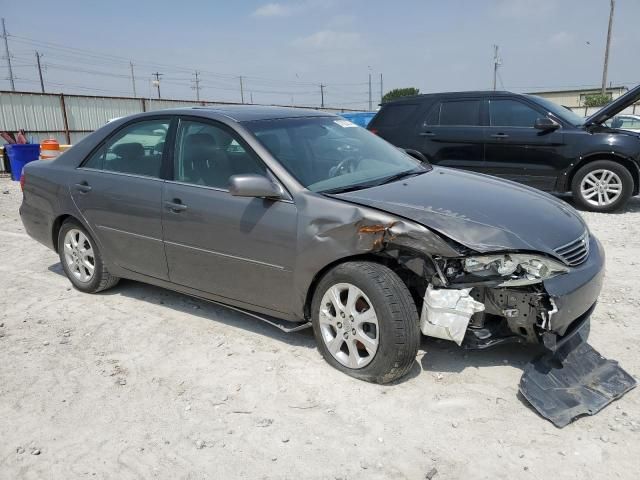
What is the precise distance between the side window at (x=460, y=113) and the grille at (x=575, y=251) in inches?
217

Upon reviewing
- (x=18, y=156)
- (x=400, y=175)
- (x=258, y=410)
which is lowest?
(x=258, y=410)

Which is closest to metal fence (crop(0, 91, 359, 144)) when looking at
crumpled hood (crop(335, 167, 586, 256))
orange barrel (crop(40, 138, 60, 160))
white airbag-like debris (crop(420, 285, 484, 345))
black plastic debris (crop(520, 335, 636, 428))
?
orange barrel (crop(40, 138, 60, 160))

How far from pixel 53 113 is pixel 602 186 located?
648 inches

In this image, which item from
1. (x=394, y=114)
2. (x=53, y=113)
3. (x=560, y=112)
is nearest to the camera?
(x=560, y=112)

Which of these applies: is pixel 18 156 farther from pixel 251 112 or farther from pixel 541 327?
pixel 541 327

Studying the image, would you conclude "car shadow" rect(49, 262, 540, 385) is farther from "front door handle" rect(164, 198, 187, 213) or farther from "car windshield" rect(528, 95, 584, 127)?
"car windshield" rect(528, 95, 584, 127)

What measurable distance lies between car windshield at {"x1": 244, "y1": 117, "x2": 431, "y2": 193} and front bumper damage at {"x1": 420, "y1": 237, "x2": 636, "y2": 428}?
108 cm

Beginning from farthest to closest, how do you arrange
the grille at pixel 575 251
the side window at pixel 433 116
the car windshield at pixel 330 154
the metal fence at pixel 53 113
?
the metal fence at pixel 53 113 < the side window at pixel 433 116 < the car windshield at pixel 330 154 < the grille at pixel 575 251

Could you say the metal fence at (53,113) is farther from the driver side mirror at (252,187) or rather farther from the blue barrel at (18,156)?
the driver side mirror at (252,187)

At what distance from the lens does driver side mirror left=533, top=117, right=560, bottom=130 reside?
26.0 ft

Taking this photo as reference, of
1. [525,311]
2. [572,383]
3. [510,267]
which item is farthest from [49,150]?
[572,383]

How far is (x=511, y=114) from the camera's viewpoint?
328 inches

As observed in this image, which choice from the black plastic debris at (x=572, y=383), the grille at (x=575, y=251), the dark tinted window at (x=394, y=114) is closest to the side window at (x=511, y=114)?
the dark tinted window at (x=394, y=114)

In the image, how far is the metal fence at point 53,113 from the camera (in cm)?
1662
